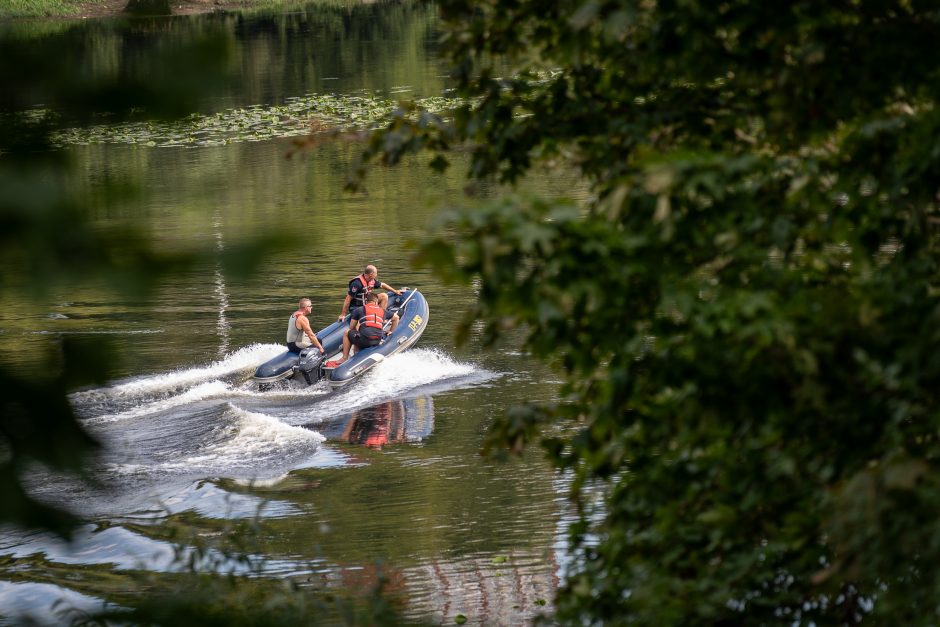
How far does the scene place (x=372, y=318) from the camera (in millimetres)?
19109

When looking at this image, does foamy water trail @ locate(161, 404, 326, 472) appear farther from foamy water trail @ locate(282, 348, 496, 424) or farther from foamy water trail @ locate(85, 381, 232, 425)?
foamy water trail @ locate(85, 381, 232, 425)

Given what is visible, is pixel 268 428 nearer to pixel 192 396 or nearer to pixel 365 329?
pixel 192 396

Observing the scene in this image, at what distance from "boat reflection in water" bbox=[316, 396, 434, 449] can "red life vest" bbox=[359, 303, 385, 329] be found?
1631 mm

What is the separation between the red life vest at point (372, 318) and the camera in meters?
19.0

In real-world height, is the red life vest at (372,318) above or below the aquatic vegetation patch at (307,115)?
below

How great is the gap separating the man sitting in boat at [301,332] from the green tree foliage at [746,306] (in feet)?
45.7

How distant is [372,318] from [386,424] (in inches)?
105

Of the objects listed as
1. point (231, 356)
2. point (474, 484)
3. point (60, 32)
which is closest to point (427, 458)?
point (474, 484)

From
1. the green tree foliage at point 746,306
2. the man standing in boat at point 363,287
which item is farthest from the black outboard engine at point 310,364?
the green tree foliage at point 746,306

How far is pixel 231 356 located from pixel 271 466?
5.48m

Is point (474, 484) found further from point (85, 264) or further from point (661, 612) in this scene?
point (85, 264)

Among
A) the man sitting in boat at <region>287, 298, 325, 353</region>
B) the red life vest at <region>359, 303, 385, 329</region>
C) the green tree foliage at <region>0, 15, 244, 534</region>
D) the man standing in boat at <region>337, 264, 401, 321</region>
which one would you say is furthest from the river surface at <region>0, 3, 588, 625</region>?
the man standing in boat at <region>337, 264, 401, 321</region>

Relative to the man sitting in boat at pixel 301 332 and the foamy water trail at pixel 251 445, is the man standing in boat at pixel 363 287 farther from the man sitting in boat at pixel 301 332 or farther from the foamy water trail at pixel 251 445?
the foamy water trail at pixel 251 445

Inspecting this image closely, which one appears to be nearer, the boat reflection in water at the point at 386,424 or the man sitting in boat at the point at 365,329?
the boat reflection in water at the point at 386,424
